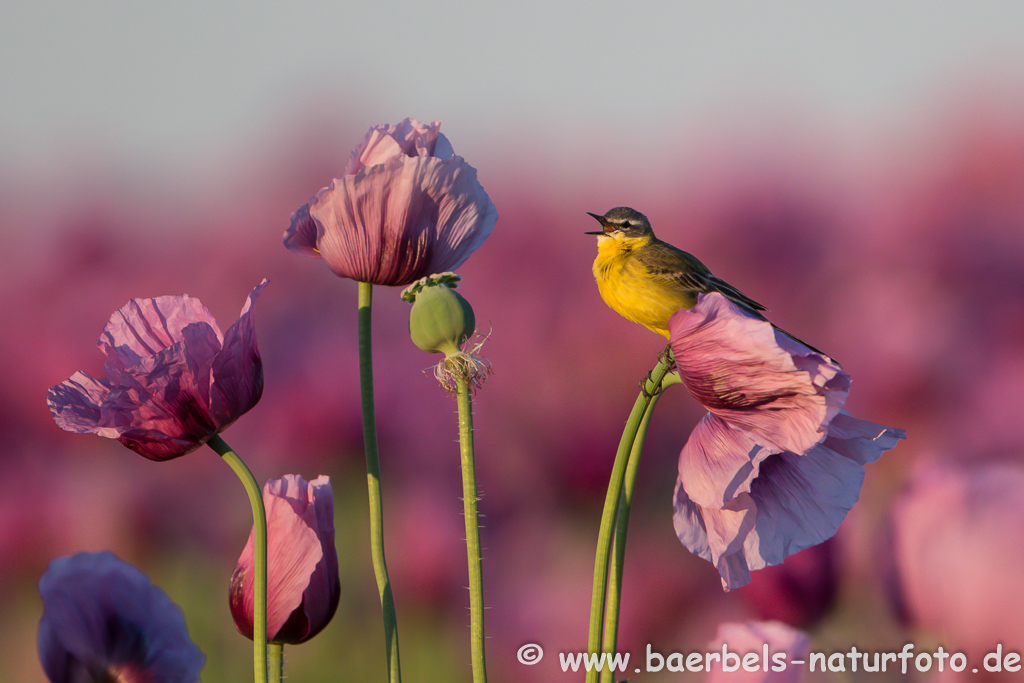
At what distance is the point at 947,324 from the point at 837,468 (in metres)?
0.90

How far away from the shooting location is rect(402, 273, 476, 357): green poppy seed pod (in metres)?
0.38

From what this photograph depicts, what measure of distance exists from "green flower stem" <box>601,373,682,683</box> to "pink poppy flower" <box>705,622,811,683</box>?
0.33 feet

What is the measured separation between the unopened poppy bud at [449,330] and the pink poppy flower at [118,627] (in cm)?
16

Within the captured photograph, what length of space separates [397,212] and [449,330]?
76 mm

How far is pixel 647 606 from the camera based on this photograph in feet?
3.05

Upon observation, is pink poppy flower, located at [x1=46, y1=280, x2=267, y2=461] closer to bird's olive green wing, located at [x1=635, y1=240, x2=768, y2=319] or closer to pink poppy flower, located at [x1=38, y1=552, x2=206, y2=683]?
pink poppy flower, located at [x1=38, y1=552, x2=206, y2=683]

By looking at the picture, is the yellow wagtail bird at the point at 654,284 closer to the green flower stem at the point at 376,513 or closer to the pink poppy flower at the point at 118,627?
the green flower stem at the point at 376,513

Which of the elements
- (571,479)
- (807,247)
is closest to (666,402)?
(571,479)

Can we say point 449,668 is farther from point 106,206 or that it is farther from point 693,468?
point 106,206

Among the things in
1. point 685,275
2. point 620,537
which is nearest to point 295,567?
point 620,537

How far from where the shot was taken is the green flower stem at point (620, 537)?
376 mm

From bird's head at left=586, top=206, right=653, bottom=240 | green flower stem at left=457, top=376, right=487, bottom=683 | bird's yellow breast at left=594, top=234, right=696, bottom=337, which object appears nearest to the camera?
green flower stem at left=457, top=376, right=487, bottom=683

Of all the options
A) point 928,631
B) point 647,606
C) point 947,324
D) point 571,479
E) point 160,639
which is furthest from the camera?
point 947,324

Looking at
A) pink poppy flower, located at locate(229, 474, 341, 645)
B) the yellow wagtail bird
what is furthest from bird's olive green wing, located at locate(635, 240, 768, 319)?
pink poppy flower, located at locate(229, 474, 341, 645)
